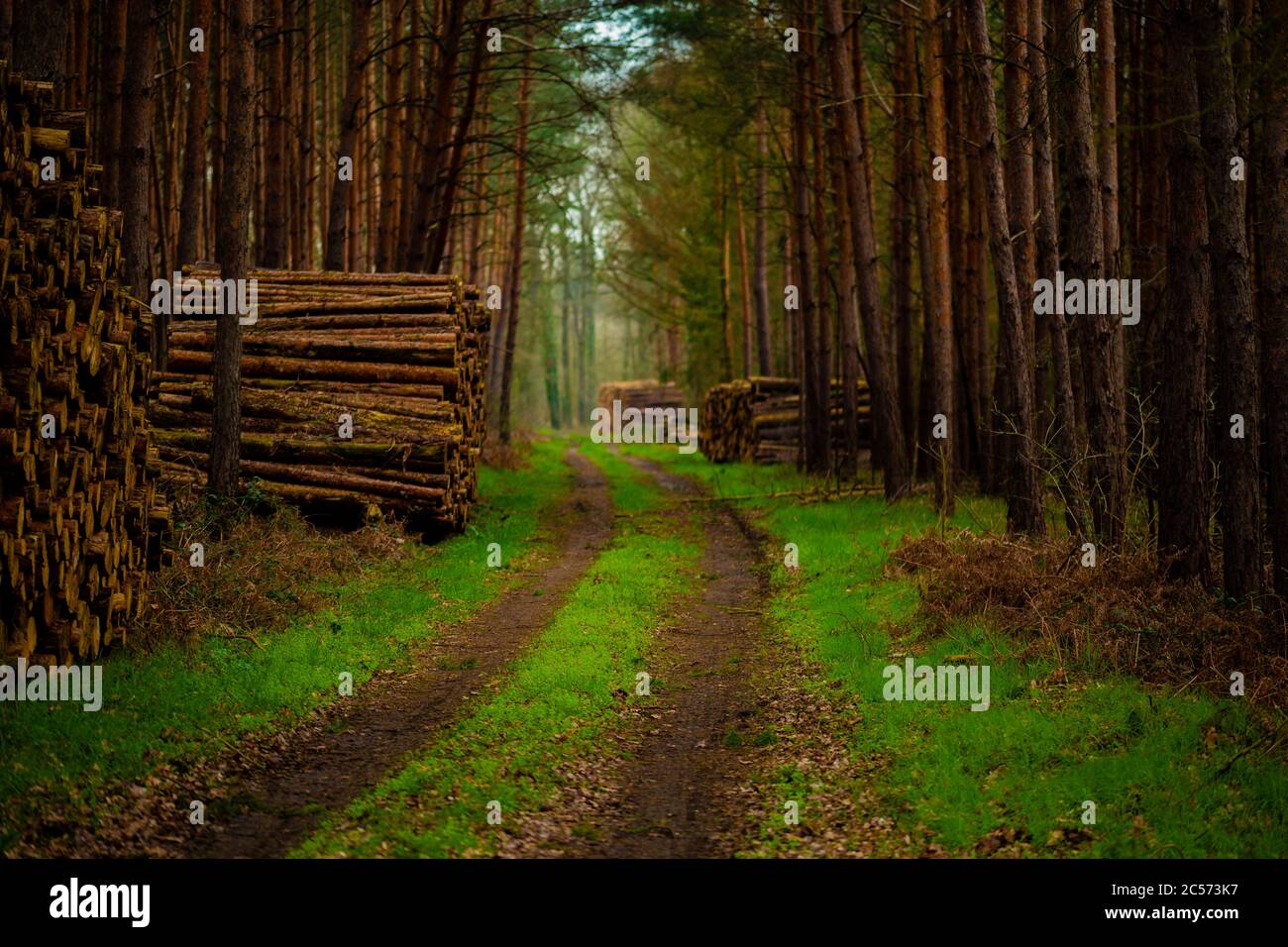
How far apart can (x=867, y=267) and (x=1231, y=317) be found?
9.68 meters

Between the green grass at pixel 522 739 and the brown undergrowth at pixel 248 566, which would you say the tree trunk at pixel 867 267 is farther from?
the brown undergrowth at pixel 248 566

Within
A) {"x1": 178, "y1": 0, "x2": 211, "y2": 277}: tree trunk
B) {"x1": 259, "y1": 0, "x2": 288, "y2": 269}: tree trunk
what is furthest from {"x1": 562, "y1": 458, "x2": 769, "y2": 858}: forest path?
{"x1": 259, "y1": 0, "x2": 288, "y2": 269}: tree trunk

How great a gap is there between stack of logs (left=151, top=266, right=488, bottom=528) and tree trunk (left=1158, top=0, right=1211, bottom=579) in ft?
29.7

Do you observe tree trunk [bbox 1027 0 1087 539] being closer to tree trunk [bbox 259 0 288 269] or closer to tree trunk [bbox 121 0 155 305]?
tree trunk [bbox 121 0 155 305]

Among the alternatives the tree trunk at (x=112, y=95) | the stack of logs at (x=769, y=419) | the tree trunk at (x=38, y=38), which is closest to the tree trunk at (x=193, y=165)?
the tree trunk at (x=112, y=95)

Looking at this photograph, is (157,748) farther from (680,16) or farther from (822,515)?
(680,16)

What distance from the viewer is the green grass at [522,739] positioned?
575 centimetres

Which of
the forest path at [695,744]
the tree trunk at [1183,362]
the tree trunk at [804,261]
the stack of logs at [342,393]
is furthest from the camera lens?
the tree trunk at [804,261]

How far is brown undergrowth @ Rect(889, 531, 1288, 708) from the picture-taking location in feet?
25.7

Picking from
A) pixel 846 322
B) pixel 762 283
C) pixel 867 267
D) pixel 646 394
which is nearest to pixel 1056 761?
pixel 867 267

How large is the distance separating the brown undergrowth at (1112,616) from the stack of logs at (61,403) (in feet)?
22.1

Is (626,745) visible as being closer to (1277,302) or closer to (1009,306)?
(1277,302)

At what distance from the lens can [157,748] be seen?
6.59 m
